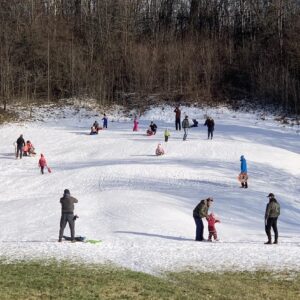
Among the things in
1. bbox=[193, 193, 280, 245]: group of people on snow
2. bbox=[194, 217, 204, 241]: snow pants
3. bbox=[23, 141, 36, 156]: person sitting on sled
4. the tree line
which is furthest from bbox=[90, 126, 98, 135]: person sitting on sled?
bbox=[194, 217, 204, 241]: snow pants

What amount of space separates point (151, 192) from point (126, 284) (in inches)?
550

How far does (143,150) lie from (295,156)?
31.9 ft

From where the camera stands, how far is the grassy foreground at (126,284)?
12359 mm

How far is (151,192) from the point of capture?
2711cm

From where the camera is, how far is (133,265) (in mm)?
15656

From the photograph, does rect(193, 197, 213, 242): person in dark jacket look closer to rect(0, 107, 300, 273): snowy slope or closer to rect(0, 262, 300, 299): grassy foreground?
rect(0, 107, 300, 273): snowy slope

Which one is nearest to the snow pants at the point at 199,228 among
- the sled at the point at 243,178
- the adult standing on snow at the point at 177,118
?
the sled at the point at 243,178

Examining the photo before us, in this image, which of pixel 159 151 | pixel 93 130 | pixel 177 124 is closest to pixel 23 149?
pixel 93 130

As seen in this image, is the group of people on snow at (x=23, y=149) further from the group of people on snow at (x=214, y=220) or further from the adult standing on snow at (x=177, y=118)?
Result: the group of people on snow at (x=214, y=220)

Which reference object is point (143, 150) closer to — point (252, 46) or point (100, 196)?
point (100, 196)

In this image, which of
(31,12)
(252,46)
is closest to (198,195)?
(252,46)

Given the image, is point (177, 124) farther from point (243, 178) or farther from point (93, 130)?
point (243, 178)

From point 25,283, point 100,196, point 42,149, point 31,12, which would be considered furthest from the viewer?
point 31,12

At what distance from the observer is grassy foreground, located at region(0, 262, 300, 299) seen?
12.4 meters
